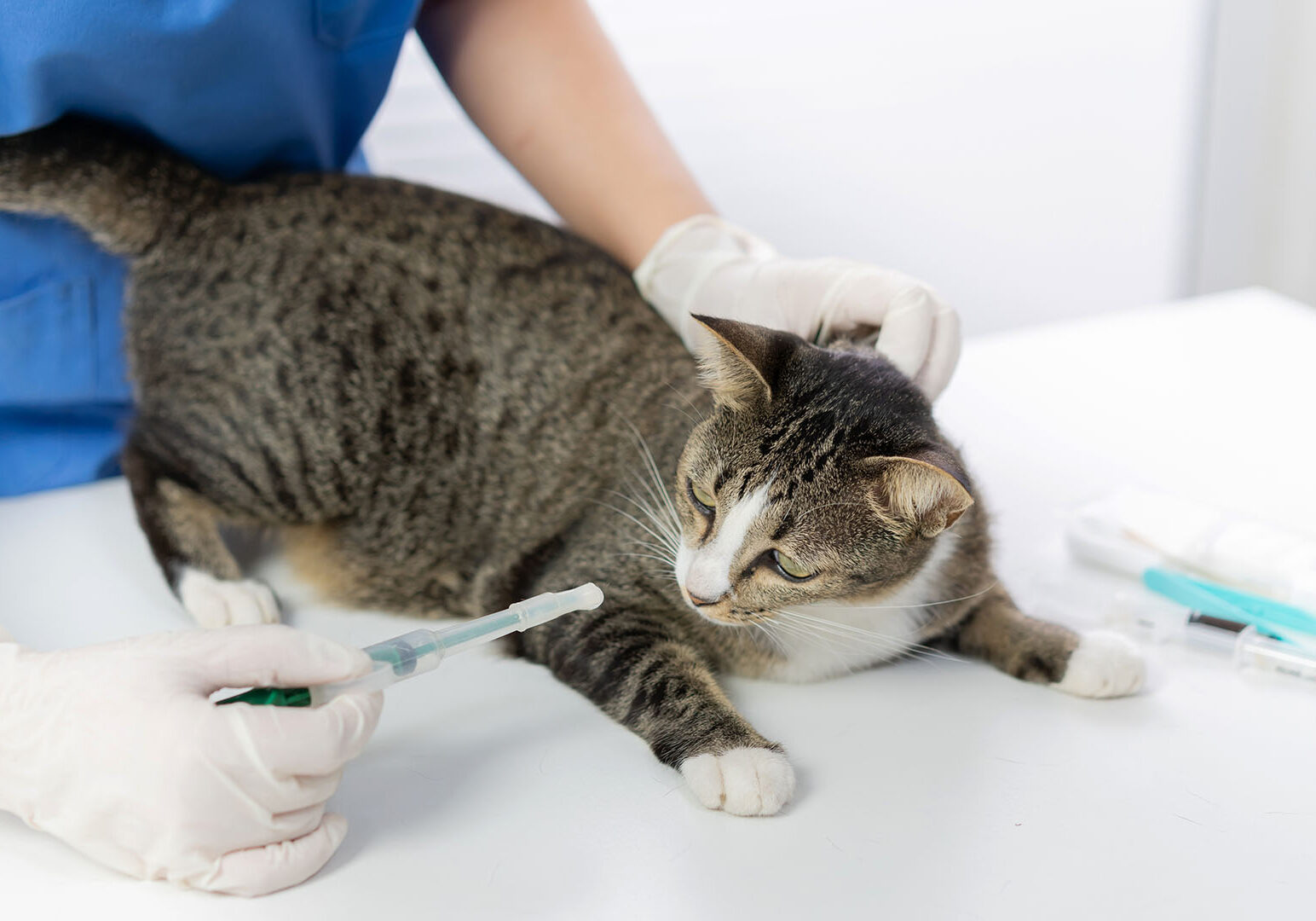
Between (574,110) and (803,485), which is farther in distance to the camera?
(574,110)

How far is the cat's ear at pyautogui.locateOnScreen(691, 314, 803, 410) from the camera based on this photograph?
1.14m

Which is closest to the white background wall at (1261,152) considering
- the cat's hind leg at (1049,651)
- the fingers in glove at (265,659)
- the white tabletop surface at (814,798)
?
the white tabletop surface at (814,798)

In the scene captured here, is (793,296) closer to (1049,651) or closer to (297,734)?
(1049,651)

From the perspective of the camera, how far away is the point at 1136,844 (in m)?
0.99

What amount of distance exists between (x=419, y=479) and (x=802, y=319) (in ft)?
1.95

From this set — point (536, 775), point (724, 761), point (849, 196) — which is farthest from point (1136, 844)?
point (849, 196)

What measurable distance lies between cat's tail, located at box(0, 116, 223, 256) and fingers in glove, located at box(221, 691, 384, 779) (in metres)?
0.89

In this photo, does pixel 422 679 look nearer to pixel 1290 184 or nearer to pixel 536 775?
pixel 536 775

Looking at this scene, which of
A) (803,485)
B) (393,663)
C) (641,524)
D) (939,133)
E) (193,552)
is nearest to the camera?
(393,663)

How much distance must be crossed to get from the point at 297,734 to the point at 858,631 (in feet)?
2.05

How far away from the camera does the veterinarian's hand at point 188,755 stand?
91cm

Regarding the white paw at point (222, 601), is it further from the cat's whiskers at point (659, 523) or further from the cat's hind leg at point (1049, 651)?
the cat's hind leg at point (1049, 651)

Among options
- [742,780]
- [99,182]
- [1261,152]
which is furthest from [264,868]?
[1261,152]

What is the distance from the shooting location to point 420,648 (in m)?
1.04
